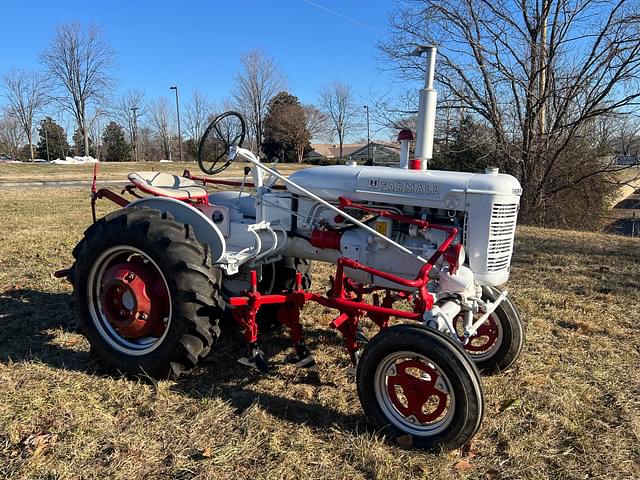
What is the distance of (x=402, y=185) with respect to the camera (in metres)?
3.06

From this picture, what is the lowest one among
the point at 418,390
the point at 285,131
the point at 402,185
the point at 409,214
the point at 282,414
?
the point at 282,414

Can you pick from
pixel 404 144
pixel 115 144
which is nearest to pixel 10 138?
pixel 115 144

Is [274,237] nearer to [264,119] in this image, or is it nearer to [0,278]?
[0,278]

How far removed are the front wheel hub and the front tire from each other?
4.70 feet

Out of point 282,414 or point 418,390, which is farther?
point 282,414


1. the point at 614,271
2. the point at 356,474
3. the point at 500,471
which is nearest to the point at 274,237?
the point at 356,474

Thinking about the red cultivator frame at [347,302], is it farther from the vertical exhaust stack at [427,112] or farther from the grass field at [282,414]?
the vertical exhaust stack at [427,112]

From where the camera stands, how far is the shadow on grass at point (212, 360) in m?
2.92

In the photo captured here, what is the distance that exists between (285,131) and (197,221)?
42662mm

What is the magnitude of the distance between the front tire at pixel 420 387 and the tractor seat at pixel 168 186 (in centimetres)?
191

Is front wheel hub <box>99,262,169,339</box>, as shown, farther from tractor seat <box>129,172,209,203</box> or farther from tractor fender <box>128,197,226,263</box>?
tractor seat <box>129,172,209,203</box>

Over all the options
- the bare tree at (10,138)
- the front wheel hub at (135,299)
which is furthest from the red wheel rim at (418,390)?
the bare tree at (10,138)

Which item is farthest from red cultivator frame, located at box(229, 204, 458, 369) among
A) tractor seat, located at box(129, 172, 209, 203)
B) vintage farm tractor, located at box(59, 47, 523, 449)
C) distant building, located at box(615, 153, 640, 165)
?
distant building, located at box(615, 153, 640, 165)

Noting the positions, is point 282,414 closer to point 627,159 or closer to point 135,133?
point 627,159
